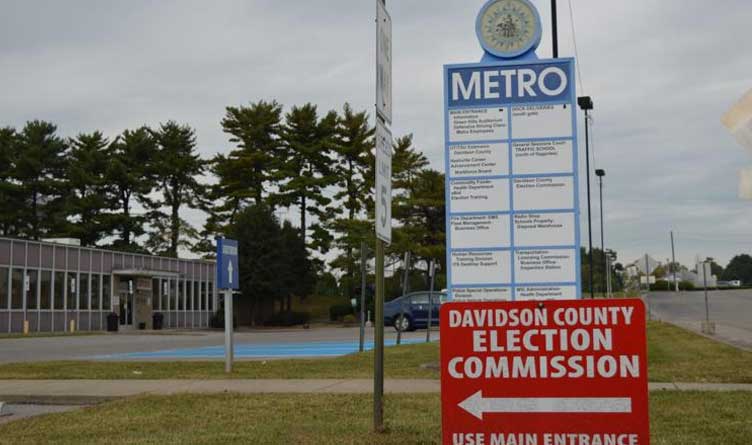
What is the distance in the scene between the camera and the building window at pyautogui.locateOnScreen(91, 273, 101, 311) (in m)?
46.0

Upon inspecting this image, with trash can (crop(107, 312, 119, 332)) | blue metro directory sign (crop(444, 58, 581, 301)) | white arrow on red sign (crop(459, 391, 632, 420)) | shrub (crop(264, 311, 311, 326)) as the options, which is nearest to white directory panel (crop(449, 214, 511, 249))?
blue metro directory sign (crop(444, 58, 581, 301))

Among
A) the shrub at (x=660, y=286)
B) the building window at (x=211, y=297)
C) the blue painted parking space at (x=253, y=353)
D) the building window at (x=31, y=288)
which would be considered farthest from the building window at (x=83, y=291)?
the shrub at (x=660, y=286)

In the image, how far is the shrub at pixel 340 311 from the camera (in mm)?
59594

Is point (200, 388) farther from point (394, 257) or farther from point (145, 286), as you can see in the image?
point (394, 257)

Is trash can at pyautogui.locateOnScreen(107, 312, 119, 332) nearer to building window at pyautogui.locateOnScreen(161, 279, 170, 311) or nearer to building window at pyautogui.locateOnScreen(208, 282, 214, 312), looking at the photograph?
building window at pyautogui.locateOnScreen(161, 279, 170, 311)

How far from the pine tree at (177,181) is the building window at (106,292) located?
25279mm

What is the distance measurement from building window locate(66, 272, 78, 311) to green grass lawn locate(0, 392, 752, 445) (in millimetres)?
35282

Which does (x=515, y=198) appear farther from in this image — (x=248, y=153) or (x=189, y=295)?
(x=248, y=153)

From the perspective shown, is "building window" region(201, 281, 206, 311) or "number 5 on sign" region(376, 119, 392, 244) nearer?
"number 5 on sign" region(376, 119, 392, 244)

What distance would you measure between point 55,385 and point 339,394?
4.45 metres

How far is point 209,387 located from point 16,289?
30.8 meters

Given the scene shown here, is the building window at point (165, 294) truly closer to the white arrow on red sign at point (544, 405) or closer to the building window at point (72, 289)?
the building window at point (72, 289)

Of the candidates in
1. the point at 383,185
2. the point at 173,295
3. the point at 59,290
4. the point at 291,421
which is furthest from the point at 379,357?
the point at 173,295

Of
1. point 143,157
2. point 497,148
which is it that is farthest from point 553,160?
point 143,157
